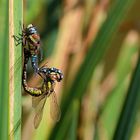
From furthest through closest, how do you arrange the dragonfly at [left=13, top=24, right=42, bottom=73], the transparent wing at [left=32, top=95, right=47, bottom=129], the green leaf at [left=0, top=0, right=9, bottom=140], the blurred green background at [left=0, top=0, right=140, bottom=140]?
the blurred green background at [left=0, top=0, right=140, bottom=140], the transparent wing at [left=32, top=95, right=47, bottom=129], the dragonfly at [left=13, top=24, right=42, bottom=73], the green leaf at [left=0, top=0, right=9, bottom=140]

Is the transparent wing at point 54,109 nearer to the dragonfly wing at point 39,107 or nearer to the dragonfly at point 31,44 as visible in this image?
the dragonfly wing at point 39,107

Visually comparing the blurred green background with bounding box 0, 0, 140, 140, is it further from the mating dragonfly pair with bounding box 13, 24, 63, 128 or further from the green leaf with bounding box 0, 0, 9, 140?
the green leaf with bounding box 0, 0, 9, 140

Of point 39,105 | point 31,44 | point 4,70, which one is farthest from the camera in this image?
point 39,105

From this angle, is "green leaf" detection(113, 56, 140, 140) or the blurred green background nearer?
"green leaf" detection(113, 56, 140, 140)

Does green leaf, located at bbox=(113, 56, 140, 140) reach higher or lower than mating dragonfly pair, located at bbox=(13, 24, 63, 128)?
lower

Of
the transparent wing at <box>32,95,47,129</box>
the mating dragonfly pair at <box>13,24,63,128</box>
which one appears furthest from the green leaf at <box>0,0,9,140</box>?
the transparent wing at <box>32,95,47,129</box>

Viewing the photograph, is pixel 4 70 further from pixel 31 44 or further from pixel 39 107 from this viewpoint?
pixel 39 107

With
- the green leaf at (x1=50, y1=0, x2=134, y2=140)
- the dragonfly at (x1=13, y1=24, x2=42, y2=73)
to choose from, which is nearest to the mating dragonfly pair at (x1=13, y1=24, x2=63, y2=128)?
the dragonfly at (x1=13, y1=24, x2=42, y2=73)

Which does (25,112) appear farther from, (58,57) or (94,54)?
(94,54)

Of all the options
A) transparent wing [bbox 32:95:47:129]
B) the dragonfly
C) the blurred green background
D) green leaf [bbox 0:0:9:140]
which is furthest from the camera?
the blurred green background

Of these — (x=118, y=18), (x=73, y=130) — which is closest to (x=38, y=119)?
(x=73, y=130)

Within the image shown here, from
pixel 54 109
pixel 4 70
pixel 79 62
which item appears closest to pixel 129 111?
pixel 54 109
